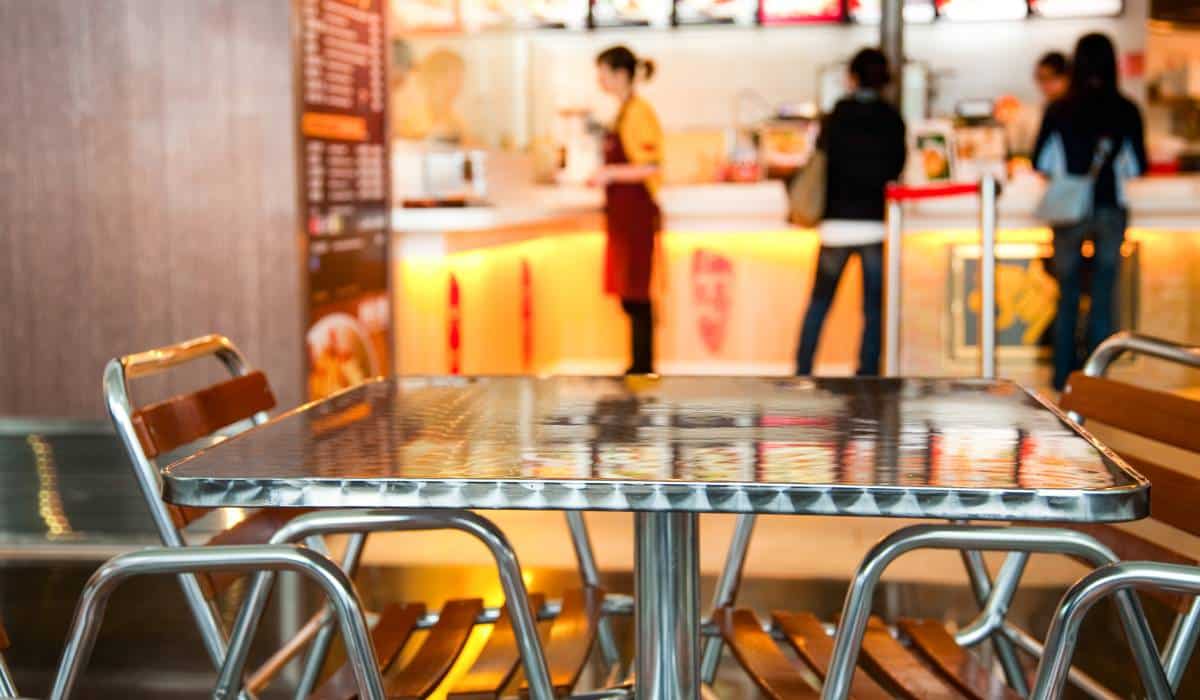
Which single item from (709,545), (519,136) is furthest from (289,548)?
(519,136)

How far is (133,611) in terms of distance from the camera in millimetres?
3670

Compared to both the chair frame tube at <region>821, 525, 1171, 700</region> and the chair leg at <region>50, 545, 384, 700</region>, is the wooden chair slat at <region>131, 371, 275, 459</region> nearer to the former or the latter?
the chair leg at <region>50, 545, 384, 700</region>

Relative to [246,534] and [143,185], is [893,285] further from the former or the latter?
[246,534]

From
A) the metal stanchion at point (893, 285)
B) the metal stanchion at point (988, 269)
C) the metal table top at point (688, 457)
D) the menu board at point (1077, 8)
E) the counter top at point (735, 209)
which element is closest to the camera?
the metal table top at point (688, 457)

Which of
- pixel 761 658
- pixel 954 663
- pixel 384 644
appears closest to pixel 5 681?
pixel 384 644

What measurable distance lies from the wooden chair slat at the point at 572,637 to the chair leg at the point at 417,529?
17 centimetres

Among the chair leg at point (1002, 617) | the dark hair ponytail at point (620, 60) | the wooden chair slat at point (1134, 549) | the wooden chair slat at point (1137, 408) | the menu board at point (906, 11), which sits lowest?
the chair leg at point (1002, 617)

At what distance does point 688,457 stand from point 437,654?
0.69 m

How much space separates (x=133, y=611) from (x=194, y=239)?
4.03 feet

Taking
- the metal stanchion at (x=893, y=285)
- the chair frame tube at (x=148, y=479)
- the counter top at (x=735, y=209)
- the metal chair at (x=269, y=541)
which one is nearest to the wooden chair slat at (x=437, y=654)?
the metal chair at (x=269, y=541)

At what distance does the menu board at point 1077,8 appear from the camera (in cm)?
805

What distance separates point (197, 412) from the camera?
2227mm

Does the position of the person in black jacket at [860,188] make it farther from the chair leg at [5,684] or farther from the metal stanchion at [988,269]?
the chair leg at [5,684]

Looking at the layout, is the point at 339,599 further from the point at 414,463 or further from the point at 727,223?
the point at 727,223
